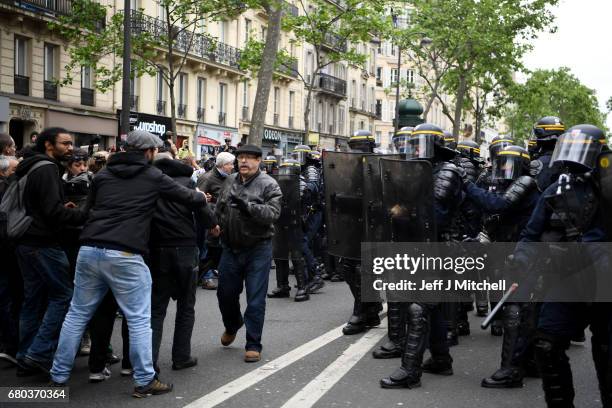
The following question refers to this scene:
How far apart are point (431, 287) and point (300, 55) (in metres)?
44.7

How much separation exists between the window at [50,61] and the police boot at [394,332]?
2278 cm

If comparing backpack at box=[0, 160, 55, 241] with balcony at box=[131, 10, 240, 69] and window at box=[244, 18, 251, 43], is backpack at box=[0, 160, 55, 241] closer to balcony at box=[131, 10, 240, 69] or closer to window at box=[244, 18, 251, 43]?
balcony at box=[131, 10, 240, 69]

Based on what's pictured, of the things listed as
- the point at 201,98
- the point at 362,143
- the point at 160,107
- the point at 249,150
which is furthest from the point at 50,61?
the point at 249,150

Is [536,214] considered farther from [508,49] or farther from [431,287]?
[508,49]

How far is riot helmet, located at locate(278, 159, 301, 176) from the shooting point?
11229 mm

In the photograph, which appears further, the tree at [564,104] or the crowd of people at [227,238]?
the tree at [564,104]

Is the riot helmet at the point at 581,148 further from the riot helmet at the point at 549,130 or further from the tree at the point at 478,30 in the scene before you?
the tree at the point at 478,30

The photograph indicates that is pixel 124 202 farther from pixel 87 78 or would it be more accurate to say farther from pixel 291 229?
pixel 87 78

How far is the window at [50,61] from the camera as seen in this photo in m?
27.7

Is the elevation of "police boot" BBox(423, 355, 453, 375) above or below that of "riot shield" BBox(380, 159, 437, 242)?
below

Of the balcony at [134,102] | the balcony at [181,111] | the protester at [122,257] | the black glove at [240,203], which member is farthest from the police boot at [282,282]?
the balcony at [181,111]

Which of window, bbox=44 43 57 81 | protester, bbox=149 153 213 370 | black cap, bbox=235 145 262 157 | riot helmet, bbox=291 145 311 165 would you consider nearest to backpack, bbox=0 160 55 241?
protester, bbox=149 153 213 370

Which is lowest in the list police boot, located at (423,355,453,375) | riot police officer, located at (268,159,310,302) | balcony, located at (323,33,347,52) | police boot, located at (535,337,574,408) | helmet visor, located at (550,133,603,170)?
police boot, located at (423,355,453,375)

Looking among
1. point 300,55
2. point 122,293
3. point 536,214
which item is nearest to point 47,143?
point 122,293
